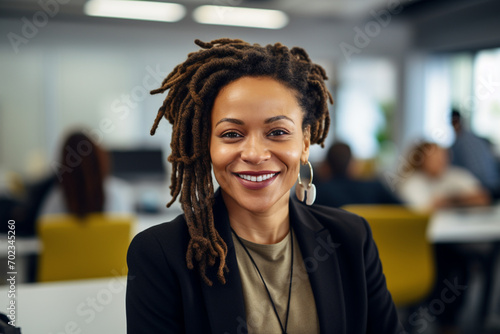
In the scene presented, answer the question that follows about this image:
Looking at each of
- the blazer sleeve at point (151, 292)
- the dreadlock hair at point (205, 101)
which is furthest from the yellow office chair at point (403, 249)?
the blazer sleeve at point (151, 292)

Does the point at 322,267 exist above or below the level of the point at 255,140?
below

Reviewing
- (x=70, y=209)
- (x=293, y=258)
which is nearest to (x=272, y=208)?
(x=293, y=258)

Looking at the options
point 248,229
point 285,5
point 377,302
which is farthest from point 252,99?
point 285,5

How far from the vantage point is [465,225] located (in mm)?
2824

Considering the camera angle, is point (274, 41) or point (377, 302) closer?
point (377, 302)

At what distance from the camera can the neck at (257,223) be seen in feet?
3.52

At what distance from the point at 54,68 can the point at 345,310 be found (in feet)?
21.2

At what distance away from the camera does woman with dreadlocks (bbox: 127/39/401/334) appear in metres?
0.95

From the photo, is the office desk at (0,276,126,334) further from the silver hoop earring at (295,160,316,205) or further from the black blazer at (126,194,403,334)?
the silver hoop earring at (295,160,316,205)

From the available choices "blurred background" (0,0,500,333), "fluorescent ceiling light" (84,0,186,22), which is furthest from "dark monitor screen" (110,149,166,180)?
"fluorescent ceiling light" (84,0,186,22)

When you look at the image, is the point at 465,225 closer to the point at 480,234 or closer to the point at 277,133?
the point at 480,234

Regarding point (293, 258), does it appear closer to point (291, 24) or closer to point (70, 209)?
point (70, 209)

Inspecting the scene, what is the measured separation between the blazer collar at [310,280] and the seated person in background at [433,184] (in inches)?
93.2

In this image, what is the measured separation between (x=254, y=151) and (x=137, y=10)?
5.57m
